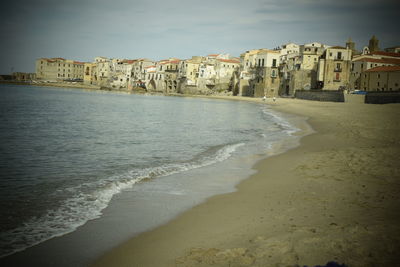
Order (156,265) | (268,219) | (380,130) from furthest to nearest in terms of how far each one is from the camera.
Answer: (380,130) → (268,219) → (156,265)

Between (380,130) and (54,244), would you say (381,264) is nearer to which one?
(54,244)

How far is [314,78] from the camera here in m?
76.0

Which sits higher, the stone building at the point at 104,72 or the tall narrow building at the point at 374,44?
the tall narrow building at the point at 374,44

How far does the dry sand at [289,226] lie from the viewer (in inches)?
162

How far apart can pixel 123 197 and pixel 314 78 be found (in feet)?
253

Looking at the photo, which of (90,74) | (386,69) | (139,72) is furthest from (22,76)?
(386,69)

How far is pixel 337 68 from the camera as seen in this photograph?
70.4m

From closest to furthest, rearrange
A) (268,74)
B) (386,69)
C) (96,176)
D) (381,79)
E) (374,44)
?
(96,176), (386,69), (381,79), (268,74), (374,44)

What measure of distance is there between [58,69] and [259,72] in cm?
12797

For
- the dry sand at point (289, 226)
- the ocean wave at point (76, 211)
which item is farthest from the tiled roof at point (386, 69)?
the ocean wave at point (76, 211)

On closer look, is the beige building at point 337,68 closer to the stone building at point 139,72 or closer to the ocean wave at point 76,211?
the ocean wave at point 76,211

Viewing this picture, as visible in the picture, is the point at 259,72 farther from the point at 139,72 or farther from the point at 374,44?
the point at 139,72

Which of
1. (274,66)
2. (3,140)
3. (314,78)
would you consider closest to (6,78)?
(274,66)

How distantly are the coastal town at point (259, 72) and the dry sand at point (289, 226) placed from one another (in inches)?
2483
